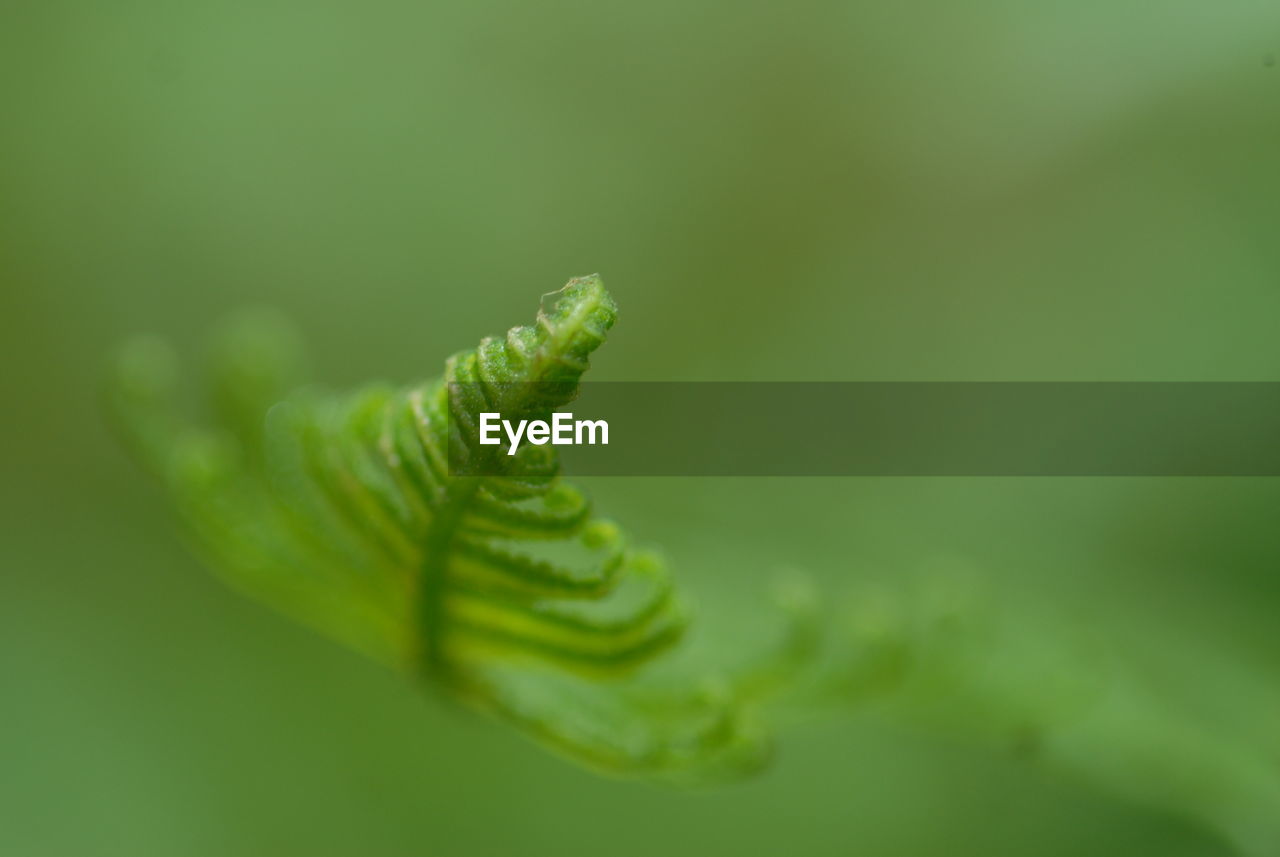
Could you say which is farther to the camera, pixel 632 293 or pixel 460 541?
pixel 632 293

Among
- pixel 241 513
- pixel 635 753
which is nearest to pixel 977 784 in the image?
pixel 635 753

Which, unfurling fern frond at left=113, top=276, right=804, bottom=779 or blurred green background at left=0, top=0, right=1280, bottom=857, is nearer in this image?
unfurling fern frond at left=113, top=276, right=804, bottom=779

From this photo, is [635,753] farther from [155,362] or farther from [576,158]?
[576,158]

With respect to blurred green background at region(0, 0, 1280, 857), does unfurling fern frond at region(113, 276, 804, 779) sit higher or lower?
lower

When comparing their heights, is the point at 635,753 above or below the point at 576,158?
below

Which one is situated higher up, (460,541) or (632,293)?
(632,293)

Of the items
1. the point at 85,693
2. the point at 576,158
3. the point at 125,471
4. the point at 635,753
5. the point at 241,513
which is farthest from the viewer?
the point at 576,158
